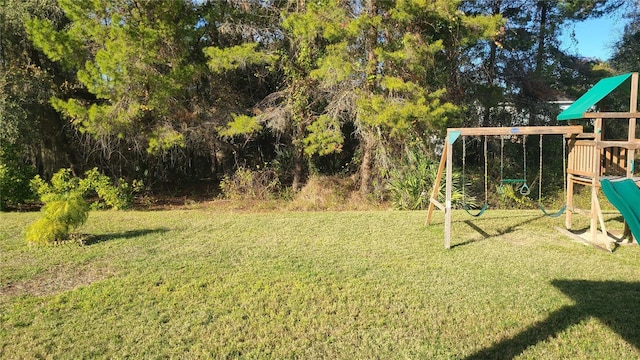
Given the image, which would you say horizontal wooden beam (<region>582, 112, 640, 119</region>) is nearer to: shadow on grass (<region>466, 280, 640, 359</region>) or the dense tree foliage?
shadow on grass (<region>466, 280, 640, 359</region>)

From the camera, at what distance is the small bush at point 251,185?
38.5 ft

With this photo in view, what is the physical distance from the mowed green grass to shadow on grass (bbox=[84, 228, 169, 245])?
32 mm

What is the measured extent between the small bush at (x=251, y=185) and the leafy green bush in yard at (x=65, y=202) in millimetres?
2339

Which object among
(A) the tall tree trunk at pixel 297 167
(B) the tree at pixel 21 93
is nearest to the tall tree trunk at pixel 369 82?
(A) the tall tree trunk at pixel 297 167

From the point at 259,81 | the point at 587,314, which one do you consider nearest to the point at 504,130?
the point at 587,314

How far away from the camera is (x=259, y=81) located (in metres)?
12.5

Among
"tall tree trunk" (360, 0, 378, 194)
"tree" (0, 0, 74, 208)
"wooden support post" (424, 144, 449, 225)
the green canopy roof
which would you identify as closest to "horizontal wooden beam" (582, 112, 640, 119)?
the green canopy roof

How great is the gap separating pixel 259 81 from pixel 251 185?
303 centimetres

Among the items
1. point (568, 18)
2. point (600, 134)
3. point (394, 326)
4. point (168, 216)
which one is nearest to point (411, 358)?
point (394, 326)

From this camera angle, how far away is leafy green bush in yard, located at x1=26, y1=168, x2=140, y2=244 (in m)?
6.32

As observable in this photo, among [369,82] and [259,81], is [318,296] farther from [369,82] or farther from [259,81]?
[259,81]

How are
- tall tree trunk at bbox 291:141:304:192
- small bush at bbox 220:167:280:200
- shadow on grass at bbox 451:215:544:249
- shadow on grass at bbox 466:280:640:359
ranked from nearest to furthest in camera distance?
shadow on grass at bbox 466:280:640:359, shadow on grass at bbox 451:215:544:249, small bush at bbox 220:167:280:200, tall tree trunk at bbox 291:141:304:192

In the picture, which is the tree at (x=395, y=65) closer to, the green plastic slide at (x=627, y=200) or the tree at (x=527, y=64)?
the tree at (x=527, y=64)

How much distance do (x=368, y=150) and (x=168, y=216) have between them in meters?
5.19
